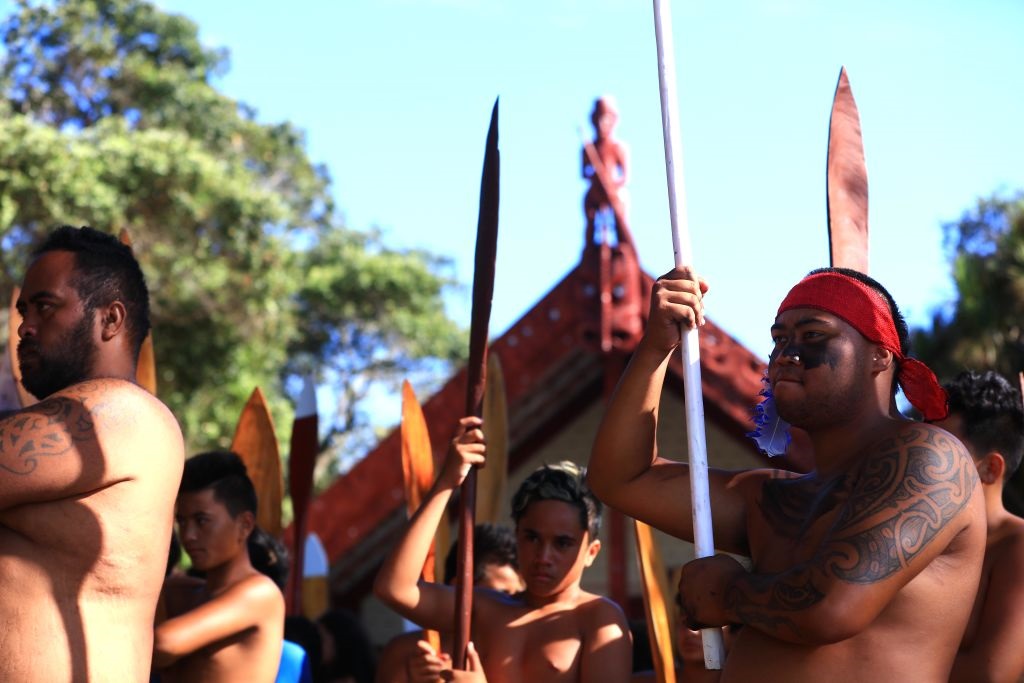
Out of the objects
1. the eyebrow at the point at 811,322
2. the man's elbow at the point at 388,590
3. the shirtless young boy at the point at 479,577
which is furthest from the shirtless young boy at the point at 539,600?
the eyebrow at the point at 811,322

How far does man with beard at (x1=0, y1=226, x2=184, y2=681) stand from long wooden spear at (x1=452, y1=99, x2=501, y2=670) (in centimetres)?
73

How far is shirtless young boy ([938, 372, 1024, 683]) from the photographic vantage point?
9.74 ft

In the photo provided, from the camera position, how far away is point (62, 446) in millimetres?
2598

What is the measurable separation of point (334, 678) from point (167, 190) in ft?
31.8

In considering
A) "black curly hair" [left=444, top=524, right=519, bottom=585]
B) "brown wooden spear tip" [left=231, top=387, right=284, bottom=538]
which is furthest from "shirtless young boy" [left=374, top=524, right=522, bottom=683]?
"brown wooden spear tip" [left=231, top=387, right=284, bottom=538]

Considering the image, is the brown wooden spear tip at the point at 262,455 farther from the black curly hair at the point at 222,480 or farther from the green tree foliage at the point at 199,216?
the green tree foliage at the point at 199,216

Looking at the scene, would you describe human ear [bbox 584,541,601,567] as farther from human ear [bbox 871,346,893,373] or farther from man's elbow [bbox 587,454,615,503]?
human ear [bbox 871,346,893,373]

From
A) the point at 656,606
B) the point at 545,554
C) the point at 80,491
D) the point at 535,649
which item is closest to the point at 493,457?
A: the point at 656,606

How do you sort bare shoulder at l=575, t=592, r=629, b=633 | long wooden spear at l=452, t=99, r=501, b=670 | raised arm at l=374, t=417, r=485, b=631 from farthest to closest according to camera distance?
bare shoulder at l=575, t=592, r=629, b=633 < raised arm at l=374, t=417, r=485, b=631 < long wooden spear at l=452, t=99, r=501, b=670

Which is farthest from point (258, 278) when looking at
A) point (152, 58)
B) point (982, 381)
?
point (982, 381)

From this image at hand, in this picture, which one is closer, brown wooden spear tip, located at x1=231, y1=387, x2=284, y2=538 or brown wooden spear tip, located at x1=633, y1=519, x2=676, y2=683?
brown wooden spear tip, located at x1=633, y1=519, x2=676, y2=683

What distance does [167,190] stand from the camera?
14.6 m

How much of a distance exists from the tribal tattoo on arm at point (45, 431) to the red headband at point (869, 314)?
4.73ft

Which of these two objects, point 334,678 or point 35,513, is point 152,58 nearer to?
point 334,678
